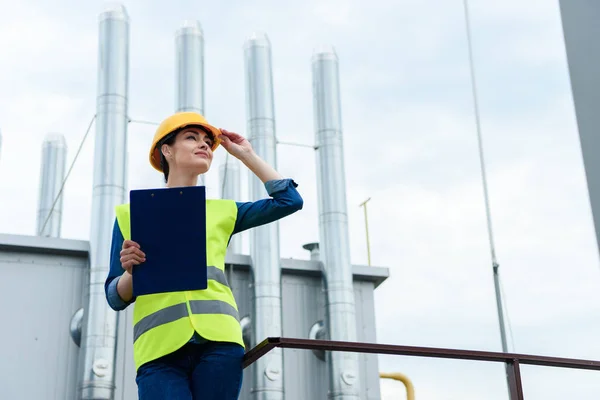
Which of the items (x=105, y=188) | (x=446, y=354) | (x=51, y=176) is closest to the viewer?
(x=446, y=354)

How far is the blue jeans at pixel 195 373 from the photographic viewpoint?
7.49 ft

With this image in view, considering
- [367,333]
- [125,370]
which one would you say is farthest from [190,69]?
[367,333]

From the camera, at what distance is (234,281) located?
→ 27.6 feet

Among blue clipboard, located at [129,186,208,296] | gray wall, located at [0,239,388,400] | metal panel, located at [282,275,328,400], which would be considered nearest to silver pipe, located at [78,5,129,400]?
gray wall, located at [0,239,388,400]

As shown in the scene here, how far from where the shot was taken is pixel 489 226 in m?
5.24

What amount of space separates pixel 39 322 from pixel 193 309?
5.95 meters

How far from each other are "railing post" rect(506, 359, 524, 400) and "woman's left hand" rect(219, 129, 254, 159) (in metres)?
1.26

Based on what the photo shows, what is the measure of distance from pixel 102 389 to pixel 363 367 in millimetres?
2682

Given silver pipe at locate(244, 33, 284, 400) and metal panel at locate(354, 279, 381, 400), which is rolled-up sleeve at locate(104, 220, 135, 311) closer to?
silver pipe at locate(244, 33, 284, 400)

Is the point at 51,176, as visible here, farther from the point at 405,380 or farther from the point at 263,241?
the point at 405,380

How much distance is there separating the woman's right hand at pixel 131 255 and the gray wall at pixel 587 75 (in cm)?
115

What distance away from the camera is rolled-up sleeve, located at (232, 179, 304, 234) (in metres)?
2.57

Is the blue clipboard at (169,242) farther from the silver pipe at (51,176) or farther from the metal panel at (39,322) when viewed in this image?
the silver pipe at (51,176)

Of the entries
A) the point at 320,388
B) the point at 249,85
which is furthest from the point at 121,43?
the point at 320,388
